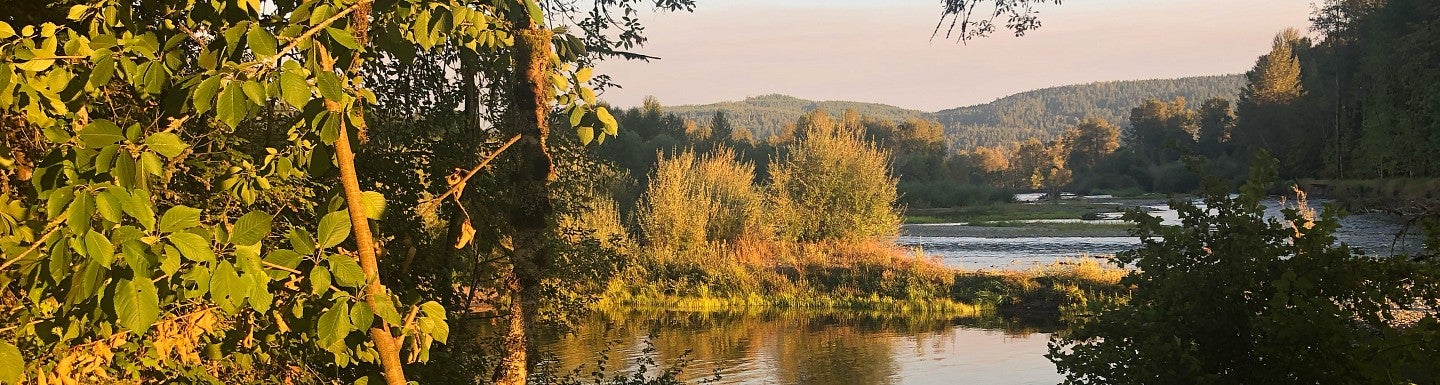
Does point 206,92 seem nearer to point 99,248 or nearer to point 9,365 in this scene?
point 99,248

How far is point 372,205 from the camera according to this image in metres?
1.72

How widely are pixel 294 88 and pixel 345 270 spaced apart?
30cm

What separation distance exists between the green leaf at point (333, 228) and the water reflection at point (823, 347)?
1000 centimetres

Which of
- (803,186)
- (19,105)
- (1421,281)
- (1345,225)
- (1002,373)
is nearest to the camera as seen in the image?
(19,105)

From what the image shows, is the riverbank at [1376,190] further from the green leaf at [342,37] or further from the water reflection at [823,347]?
the water reflection at [823,347]

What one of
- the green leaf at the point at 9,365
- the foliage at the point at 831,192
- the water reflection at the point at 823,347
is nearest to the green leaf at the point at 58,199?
the green leaf at the point at 9,365

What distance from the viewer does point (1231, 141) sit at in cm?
7888

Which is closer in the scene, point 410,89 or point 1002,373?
point 410,89

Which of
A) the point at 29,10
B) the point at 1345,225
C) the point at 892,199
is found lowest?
the point at 1345,225

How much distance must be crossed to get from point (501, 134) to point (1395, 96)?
5375cm

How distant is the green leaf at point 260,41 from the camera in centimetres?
139

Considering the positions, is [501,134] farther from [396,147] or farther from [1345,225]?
[1345,225]

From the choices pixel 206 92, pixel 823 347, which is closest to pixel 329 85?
pixel 206 92

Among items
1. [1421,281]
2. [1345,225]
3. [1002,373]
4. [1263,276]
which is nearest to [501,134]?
[1263,276]
